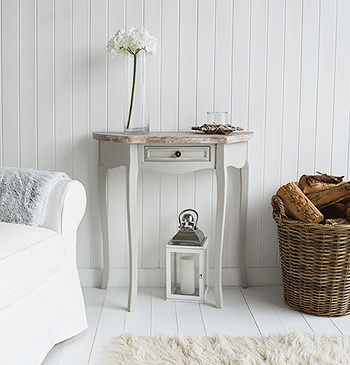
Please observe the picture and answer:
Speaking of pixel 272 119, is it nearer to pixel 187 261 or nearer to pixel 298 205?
pixel 298 205

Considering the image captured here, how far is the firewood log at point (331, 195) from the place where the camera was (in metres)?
2.49

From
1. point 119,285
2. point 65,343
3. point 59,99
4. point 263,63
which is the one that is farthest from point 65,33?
point 65,343

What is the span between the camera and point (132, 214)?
8.20 ft

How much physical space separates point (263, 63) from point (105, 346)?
162 cm

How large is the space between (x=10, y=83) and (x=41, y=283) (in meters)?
1.35

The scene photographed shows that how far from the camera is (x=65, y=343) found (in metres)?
2.17

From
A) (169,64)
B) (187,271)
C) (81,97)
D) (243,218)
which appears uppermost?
(169,64)

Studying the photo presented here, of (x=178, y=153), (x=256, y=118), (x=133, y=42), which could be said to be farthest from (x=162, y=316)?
(x=133, y=42)

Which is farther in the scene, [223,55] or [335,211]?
[223,55]

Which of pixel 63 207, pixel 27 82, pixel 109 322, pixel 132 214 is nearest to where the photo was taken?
pixel 63 207

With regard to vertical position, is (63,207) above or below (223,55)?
below

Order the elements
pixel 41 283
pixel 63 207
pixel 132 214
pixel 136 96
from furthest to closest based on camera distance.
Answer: pixel 136 96 < pixel 132 214 < pixel 63 207 < pixel 41 283

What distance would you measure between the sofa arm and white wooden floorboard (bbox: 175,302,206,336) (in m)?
0.64

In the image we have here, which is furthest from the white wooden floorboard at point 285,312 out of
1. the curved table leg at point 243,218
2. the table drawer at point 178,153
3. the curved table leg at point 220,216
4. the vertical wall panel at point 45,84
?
the vertical wall panel at point 45,84
